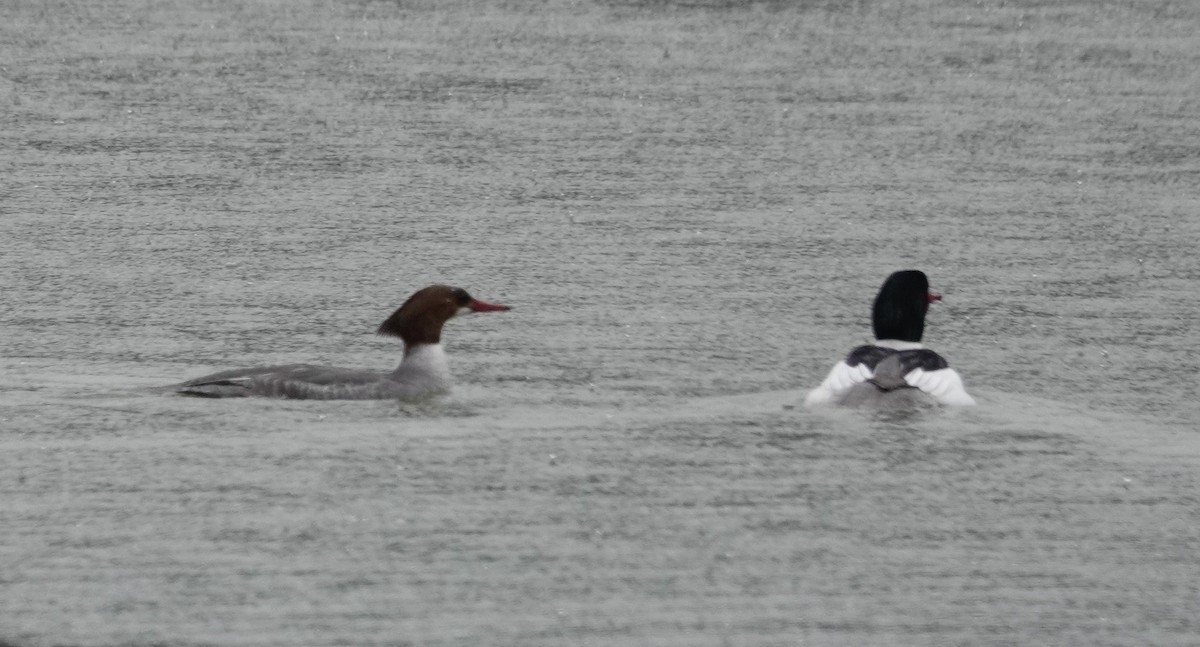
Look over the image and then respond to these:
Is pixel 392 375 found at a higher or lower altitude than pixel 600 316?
lower

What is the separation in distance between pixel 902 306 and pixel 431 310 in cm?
211

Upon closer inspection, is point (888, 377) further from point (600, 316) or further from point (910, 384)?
point (600, 316)

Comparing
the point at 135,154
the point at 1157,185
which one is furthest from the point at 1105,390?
the point at 135,154

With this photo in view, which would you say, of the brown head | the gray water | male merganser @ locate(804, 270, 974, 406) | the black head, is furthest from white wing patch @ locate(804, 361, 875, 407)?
the brown head

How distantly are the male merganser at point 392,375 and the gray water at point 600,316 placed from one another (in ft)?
0.38

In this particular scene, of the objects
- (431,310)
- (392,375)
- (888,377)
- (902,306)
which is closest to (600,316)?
(431,310)

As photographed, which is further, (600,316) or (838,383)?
(600,316)

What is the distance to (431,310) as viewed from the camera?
30.3 ft

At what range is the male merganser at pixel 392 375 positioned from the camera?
8516mm

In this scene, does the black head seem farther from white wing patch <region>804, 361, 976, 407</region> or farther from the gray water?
white wing patch <region>804, 361, 976, 407</region>

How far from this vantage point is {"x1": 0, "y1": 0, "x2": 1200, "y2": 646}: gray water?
6.06 m

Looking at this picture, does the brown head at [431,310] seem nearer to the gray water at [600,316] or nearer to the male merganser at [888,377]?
the gray water at [600,316]

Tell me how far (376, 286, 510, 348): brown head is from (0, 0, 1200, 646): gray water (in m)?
0.25

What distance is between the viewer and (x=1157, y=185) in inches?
490
